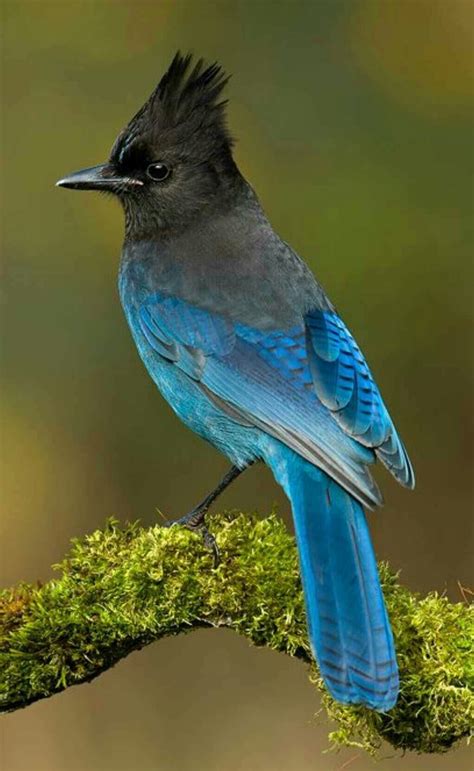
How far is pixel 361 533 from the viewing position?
3.56 metres

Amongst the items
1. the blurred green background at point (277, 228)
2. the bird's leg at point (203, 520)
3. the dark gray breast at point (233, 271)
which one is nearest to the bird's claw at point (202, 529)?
the bird's leg at point (203, 520)

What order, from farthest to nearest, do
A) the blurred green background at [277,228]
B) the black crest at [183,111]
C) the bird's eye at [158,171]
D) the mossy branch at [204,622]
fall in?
the blurred green background at [277,228] → the bird's eye at [158,171] → the black crest at [183,111] → the mossy branch at [204,622]

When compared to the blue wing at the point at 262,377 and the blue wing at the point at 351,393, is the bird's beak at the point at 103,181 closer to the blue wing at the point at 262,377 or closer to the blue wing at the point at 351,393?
the blue wing at the point at 262,377

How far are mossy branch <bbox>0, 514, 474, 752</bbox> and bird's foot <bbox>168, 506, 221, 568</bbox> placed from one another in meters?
0.02

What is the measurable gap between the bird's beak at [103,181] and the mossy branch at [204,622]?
1596 mm

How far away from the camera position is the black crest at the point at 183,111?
462cm

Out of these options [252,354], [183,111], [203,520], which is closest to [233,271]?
[252,354]

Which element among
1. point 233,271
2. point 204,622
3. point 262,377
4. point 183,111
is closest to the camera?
point 204,622

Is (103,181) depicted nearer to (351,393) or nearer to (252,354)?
(252,354)

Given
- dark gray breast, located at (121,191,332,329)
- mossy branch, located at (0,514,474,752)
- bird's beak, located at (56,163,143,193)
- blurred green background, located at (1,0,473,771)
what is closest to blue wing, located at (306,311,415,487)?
dark gray breast, located at (121,191,332,329)

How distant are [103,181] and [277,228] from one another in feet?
6.40

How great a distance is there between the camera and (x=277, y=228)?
6.59m

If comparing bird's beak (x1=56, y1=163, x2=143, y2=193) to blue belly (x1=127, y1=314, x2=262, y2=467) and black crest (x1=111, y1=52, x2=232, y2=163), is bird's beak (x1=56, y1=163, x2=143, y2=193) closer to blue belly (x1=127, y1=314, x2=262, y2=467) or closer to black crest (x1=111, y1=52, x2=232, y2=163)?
black crest (x1=111, y1=52, x2=232, y2=163)

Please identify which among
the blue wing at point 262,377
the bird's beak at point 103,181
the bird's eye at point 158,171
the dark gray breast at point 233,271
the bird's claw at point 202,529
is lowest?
the bird's claw at point 202,529
